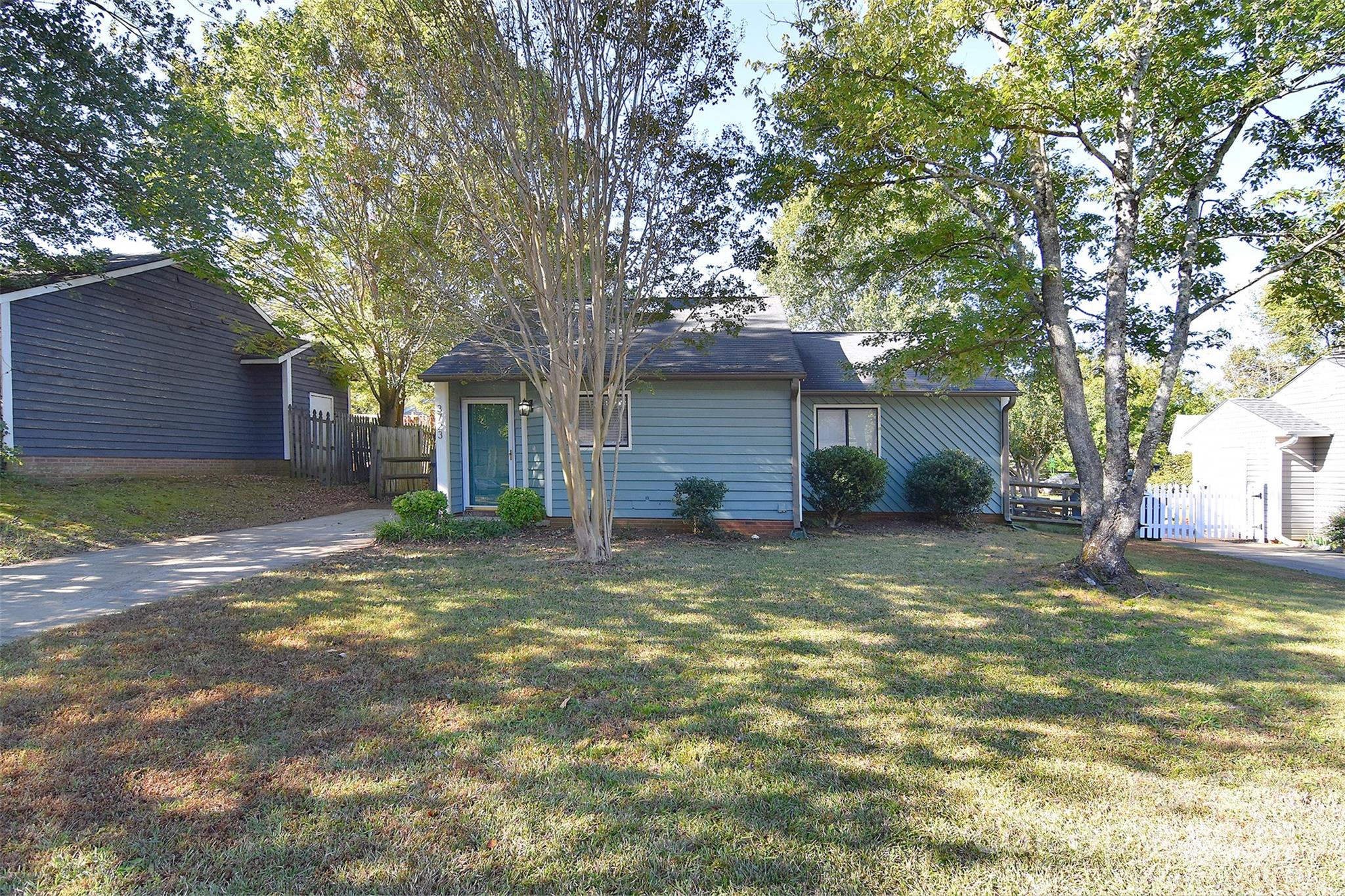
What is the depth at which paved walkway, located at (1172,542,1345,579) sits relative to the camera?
8.70m

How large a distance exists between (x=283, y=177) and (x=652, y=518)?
1016cm

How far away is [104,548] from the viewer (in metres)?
8.38

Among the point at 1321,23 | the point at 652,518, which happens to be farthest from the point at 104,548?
the point at 1321,23

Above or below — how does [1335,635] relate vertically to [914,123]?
below

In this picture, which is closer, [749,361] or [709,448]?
[749,361]

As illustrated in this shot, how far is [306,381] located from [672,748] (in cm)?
1781

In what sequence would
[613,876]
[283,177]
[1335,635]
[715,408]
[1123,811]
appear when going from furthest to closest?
[283,177], [715,408], [1335,635], [1123,811], [613,876]

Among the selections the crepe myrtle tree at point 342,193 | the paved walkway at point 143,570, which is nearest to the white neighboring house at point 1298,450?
the crepe myrtle tree at point 342,193

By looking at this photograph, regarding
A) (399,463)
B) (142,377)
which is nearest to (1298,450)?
(399,463)

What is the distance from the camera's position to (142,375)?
1311 centimetres

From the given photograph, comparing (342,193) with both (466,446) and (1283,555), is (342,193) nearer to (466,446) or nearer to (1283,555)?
(466,446)

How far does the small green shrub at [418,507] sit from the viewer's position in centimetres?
918

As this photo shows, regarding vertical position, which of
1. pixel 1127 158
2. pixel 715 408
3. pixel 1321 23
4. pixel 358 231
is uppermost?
pixel 358 231

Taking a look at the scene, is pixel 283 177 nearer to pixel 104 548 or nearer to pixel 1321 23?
pixel 104 548
